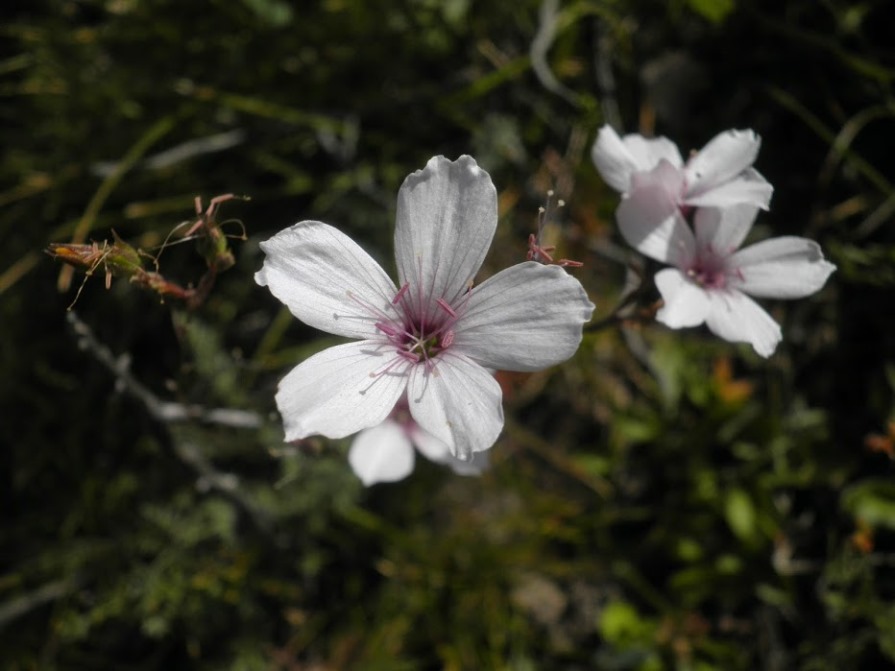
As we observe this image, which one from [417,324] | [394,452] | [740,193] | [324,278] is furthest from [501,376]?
[324,278]

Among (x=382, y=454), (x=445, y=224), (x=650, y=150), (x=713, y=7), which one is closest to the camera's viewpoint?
(x=445, y=224)

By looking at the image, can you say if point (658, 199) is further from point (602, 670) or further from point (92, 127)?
point (92, 127)


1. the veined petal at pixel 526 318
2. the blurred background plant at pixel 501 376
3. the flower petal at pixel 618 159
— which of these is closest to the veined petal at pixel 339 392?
the veined petal at pixel 526 318

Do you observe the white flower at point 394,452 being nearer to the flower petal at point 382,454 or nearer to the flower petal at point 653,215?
the flower petal at point 382,454

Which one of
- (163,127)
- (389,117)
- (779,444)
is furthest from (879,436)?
(163,127)

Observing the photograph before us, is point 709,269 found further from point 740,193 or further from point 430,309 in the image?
point 430,309

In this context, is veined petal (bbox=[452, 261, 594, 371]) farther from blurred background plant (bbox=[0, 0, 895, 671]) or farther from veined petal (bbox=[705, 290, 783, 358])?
blurred background plant (bbox=[0, 0, 895, 671])

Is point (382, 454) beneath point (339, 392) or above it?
beneath
